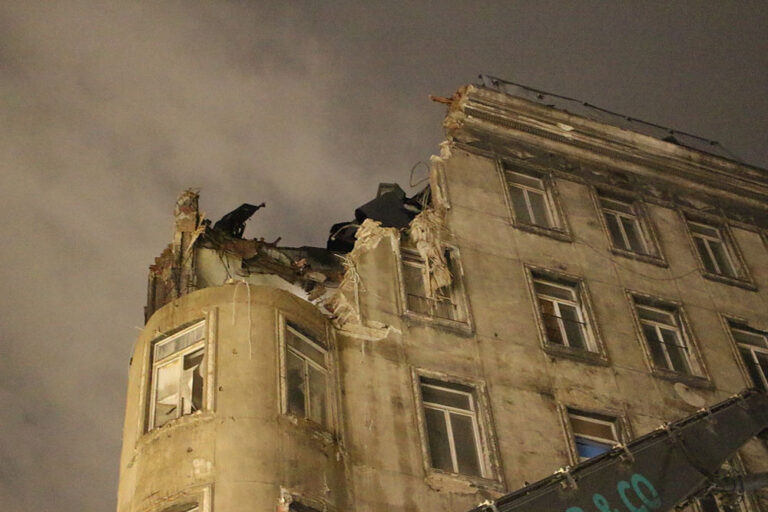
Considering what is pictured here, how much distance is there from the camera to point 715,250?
31453 millimetres

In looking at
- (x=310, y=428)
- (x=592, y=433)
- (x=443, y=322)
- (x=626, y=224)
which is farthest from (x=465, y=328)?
(x=626, y=224)

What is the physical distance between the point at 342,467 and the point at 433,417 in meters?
2.79

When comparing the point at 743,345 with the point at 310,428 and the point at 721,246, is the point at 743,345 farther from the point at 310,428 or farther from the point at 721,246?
the point at 310,428

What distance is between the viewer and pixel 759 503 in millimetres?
24109

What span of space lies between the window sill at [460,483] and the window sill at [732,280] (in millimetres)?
10646

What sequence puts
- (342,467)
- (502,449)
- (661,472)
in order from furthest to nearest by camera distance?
(502,449) < (342,467) < (661,472)

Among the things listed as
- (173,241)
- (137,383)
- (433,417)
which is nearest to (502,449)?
(433,417)

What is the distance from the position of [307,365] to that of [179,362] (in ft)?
7.62

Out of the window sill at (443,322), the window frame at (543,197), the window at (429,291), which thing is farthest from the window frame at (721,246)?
the window sill at (443,322)

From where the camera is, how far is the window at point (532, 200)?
28.3m

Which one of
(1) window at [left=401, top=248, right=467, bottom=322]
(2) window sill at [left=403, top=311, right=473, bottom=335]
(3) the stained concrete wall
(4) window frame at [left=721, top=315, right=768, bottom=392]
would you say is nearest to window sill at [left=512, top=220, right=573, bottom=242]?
(1) window at [left=401, top=248, right=467, bottom=322]

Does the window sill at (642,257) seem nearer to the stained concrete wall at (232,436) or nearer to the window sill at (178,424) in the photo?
the stained concrete wall at (232,436)

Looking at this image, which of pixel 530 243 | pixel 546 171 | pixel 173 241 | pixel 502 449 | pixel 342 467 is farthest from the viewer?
pixel 546 171

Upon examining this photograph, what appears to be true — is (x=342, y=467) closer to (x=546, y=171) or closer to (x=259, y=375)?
(x=259, y=375)
